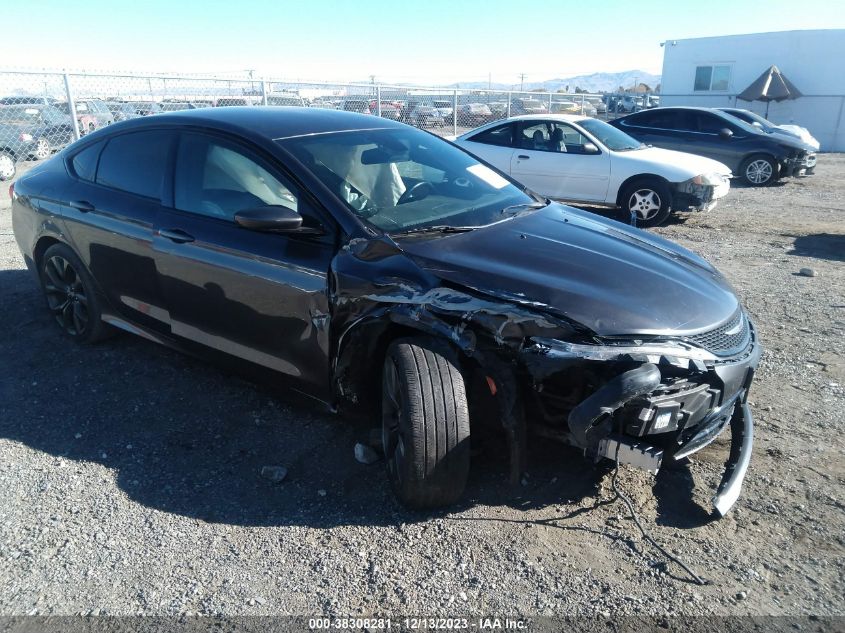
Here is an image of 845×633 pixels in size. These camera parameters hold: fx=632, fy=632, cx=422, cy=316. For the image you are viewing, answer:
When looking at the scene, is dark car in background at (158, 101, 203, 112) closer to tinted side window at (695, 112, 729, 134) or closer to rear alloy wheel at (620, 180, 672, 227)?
rear alloy wheel at (620, 180, 672, 227)

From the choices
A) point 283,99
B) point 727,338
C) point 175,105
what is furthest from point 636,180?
point 175,105

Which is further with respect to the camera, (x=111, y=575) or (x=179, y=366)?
(x=179, y=366)

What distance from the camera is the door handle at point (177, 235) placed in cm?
361

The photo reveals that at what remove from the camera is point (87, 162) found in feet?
14.6

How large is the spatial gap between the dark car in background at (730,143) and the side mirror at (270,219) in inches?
479

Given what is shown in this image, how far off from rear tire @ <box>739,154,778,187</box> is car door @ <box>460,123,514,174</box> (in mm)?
6390

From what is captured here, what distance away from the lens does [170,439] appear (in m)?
3.54

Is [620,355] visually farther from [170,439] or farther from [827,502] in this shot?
[170,439]

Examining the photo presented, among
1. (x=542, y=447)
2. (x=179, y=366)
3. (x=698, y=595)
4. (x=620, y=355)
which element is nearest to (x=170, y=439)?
(x=179, y=366)

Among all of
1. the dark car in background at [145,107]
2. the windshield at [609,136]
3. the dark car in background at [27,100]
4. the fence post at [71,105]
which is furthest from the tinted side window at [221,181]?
the dark car in background at [145,107]

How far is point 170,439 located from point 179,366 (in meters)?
0.99

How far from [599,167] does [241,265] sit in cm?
725

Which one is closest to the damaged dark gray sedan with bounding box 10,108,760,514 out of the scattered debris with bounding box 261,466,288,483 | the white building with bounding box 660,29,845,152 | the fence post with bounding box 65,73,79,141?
the scattered debris with bounding box 261,466,288,483

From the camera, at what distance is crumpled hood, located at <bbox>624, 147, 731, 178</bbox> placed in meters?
9.07
